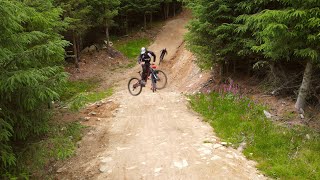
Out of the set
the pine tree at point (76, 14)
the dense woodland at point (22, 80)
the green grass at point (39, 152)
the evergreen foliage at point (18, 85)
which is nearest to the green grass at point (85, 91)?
the pine tree at point (76, 14)

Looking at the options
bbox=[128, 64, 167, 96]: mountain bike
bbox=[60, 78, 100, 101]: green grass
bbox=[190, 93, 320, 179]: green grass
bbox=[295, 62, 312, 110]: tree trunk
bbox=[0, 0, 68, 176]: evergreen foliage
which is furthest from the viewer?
bbox=[60, 78, 100, 101]: green grass

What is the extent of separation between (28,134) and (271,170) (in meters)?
6.45

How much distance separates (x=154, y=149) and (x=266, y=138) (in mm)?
3410

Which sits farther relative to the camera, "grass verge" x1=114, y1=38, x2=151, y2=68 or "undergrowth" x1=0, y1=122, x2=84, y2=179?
"grass verge" x1=114, y1=38, x2=151, y2=68

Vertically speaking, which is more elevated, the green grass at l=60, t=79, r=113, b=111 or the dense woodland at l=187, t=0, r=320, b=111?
the dense woodland at l=187, t=0, r=320, b=111

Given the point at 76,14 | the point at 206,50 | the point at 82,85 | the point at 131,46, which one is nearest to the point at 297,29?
the point at 206,50

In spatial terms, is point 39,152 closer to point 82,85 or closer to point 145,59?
point 145,59

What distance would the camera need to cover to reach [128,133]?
9984mm

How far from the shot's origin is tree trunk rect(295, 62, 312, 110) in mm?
9500

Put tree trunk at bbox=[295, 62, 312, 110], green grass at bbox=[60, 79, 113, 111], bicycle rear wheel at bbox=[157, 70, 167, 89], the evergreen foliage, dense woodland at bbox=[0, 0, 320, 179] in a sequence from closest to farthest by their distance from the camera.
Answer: the evergreen foliage < dense woodland at bbox=[0, 0, 320, 179] < tree trunk at bbox=[295, 62, 312, 110] < bicycle rear wheel at bbox=[157, 70, 167, 89] < green grass at bbox=[60, 79, 113, 111]

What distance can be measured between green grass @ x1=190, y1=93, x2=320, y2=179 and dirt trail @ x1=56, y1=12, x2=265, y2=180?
1.40ft

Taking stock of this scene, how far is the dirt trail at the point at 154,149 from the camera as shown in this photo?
702 cm

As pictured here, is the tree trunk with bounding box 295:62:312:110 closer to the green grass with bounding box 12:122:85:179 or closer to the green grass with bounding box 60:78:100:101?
the green grass with bounding box 12:122:85:179

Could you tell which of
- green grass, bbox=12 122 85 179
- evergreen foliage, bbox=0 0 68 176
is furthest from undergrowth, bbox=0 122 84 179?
evergreen foliage, bbox=0 0 68 176
